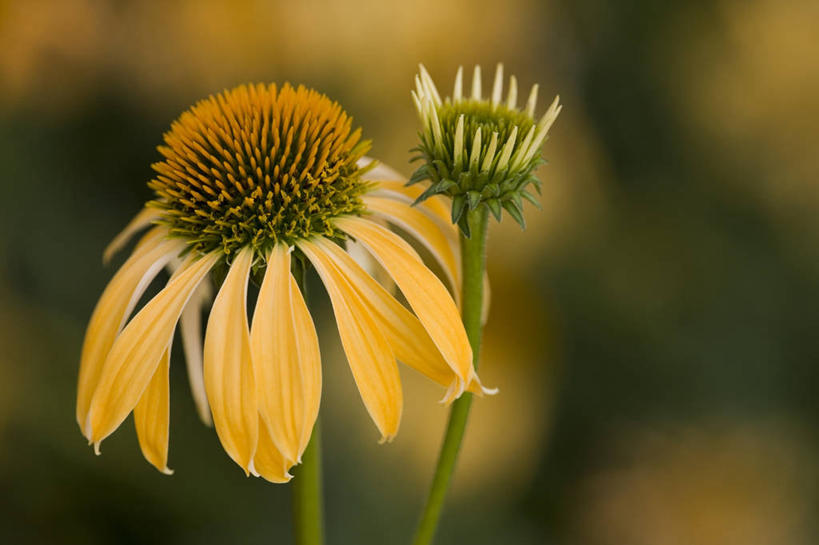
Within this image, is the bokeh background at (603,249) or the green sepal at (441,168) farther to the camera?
the bokeh background at (603,249)

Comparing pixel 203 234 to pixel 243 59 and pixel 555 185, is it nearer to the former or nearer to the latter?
pixel 243 59

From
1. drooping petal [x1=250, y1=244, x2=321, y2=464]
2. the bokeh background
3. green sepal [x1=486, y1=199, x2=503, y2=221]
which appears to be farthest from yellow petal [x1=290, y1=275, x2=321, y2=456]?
the bokeh background

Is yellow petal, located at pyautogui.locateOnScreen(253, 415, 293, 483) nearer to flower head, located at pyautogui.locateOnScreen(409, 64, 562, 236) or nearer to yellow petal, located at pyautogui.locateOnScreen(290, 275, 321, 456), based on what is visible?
yellow petal, located at pyautogui.locateOnScreen(290, 275, 321, 456)

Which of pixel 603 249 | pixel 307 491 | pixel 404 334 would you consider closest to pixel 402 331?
pixel 404 334

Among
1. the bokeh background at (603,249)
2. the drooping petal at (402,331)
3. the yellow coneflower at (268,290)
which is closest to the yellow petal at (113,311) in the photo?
the yellow coneflower at (268,290)

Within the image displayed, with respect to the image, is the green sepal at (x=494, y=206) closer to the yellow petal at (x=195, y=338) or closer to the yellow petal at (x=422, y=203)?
the yellow petal at (x=422, y=203)

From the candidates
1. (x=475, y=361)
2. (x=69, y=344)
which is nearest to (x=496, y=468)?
(x=69, y=344)
